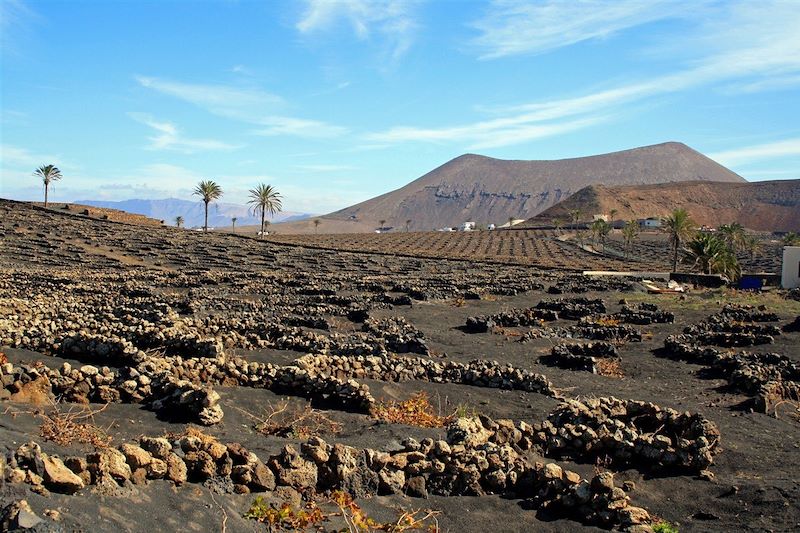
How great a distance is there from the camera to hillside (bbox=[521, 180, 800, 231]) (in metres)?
180

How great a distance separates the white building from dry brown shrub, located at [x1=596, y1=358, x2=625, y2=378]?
3479 centimetres

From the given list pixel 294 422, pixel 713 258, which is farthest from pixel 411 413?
pixel 713 258

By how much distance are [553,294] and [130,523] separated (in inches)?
1412

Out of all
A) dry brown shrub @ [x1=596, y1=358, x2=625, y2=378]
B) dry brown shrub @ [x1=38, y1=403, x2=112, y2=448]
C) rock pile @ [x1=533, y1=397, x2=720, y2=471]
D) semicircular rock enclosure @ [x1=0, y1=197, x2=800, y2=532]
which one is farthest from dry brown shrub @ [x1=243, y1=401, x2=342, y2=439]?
dry brown shrub @ [x1=596, y1=358, x2=625, y2=378]

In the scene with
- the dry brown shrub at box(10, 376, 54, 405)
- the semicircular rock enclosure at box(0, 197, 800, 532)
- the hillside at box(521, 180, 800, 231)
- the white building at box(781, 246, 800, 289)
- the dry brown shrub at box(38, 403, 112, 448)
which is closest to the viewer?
the semicircular rock enclosure at box(0, 197, 800, 532)

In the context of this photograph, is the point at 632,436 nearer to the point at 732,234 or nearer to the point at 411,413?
the point at 411,413

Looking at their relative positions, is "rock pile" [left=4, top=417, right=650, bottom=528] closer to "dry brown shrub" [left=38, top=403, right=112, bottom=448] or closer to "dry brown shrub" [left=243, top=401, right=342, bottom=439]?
"dry brown shrub" [left=38, top=403, right=112, bottom=448]

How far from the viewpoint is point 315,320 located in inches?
982

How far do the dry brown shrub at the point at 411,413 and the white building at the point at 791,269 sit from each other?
43721 millimetres

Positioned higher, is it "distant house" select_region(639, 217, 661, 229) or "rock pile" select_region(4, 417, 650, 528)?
"distant house" select_region(639, 217, 661, 229)

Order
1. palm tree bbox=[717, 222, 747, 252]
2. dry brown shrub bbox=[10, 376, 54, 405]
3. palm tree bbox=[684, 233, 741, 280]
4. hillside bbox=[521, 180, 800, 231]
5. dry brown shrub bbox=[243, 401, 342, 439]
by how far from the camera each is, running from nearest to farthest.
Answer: dry brown shrub bbox=[10, 376, 54, 405]
dry brown shrub bbox=[243, 401, 342, 439]
palm tree bbox=[684, 233, 741, 280]
palm tree bbox=[717, 222, 747, 252]
hillside bbox=[521, 180, 800, 231]

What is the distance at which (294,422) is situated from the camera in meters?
11.3

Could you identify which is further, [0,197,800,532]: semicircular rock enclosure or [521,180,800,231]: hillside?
[521,180,800,231]: hillside

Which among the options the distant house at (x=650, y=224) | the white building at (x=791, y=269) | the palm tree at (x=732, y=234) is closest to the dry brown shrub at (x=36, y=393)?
the white building at (x=791, y=269)
